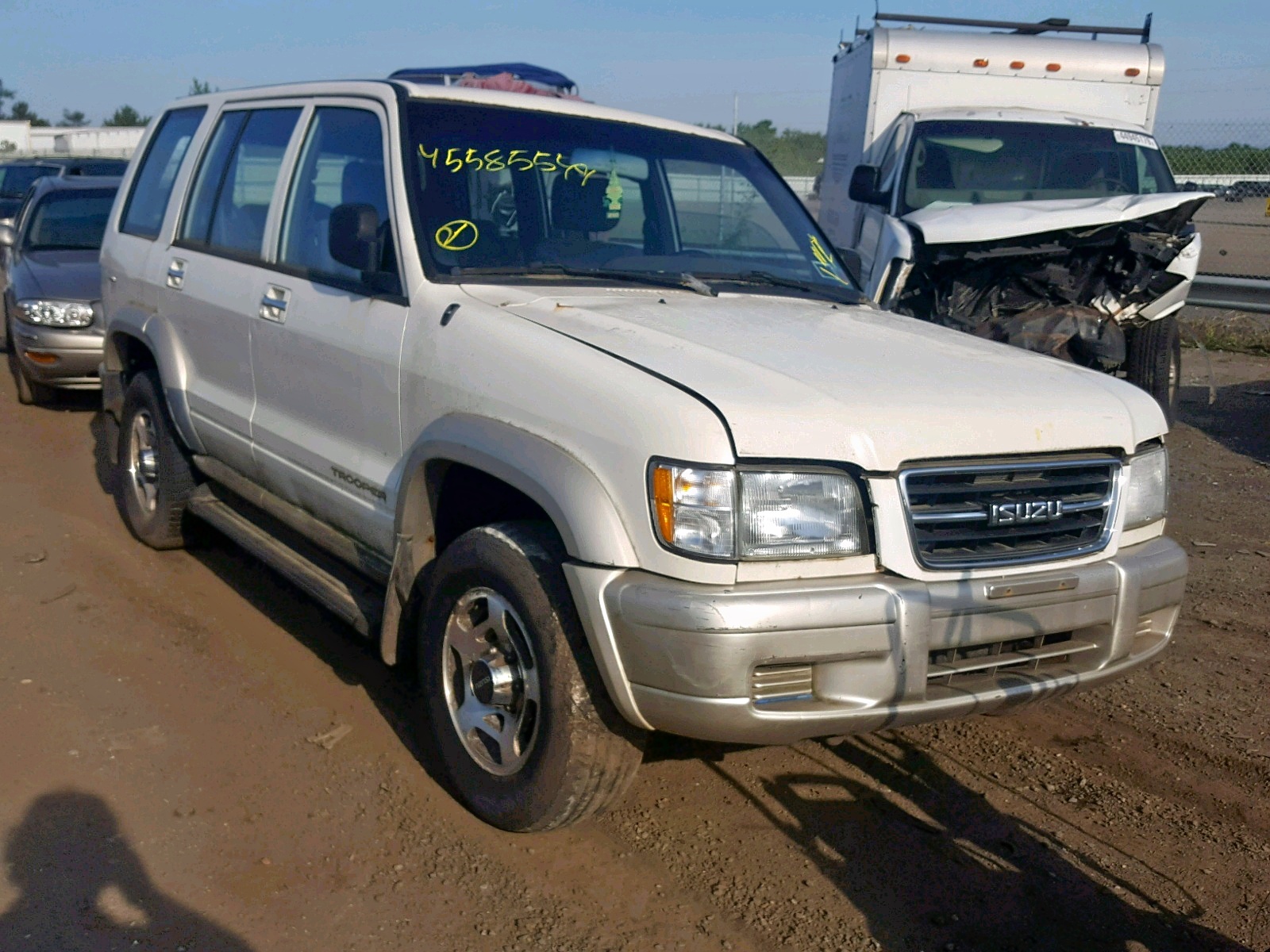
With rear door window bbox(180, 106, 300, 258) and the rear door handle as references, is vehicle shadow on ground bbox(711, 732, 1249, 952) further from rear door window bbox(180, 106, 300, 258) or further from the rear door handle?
the rear door handle

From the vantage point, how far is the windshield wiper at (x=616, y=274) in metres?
3.94

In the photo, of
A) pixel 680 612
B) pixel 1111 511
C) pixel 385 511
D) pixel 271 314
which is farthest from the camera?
pixel 271 314

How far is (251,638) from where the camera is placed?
491 centimetres

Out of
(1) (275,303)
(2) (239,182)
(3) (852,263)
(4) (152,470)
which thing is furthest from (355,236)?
(4) (152,470)

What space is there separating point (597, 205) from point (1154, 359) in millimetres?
5529

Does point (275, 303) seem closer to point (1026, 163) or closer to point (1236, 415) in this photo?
point (1026, 163)

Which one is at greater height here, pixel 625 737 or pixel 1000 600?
pixel 1000 600

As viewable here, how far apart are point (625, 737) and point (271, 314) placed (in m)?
2.22

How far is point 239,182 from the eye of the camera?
16.8 ft

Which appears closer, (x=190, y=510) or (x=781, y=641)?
(x=781, y=641)

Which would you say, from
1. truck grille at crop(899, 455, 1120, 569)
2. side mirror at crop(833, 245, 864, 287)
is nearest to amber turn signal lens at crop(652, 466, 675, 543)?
truck grille at crop(899, 455, 1120, 569)

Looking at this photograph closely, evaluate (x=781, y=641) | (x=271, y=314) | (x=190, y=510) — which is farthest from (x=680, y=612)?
(x=190, y=510)

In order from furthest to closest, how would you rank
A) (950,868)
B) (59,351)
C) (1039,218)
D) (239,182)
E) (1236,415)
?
(1236,415), (59,351), (1039,218), (239,182), (950,868)

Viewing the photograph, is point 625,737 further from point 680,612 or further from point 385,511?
point 385,511
